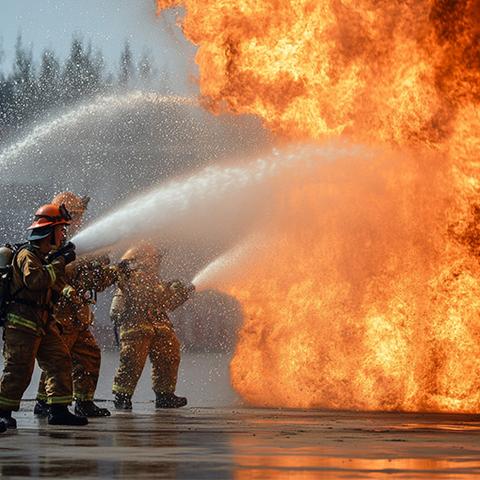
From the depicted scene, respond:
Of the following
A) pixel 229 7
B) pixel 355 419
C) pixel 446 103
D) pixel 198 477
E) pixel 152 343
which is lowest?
pixel 198 477

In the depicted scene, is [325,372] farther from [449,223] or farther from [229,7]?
[229,7]

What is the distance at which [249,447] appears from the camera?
10.7 meters

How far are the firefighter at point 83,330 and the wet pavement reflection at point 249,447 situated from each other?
41 cm

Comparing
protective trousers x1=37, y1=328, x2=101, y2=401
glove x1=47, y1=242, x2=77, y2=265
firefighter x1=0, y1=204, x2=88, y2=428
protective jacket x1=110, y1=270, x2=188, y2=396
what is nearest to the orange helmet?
protective trousers x1=37, y1=328, x2=101, y2=401

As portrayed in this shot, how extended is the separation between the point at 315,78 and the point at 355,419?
172 inches

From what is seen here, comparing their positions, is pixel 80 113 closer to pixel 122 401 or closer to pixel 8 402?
pixel 122 401

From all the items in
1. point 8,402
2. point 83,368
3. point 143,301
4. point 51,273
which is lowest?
point 8,402

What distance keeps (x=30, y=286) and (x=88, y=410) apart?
8.15ft

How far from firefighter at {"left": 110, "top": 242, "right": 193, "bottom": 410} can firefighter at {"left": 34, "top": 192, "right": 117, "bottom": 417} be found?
1419 millimetres

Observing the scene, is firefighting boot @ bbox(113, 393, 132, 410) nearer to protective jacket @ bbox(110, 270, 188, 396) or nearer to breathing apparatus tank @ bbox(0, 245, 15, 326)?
protective jacket @ bbox(110, 270, 188, 396)

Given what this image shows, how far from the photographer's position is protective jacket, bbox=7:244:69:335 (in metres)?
12.5

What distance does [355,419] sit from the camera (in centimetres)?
1396

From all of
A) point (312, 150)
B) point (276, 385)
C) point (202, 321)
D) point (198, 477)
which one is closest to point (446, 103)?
point (312, 150)

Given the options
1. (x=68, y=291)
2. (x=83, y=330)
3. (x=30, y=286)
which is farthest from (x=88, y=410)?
(x=30, y=286)
